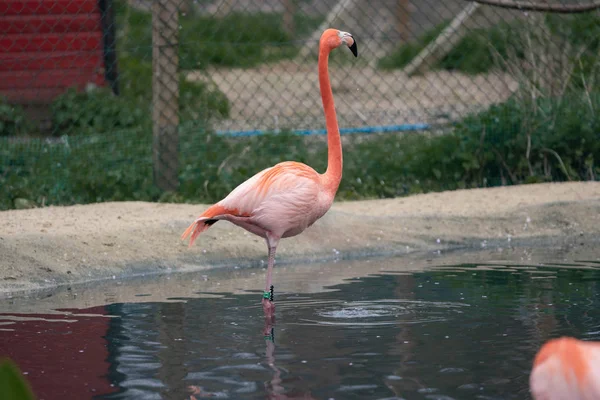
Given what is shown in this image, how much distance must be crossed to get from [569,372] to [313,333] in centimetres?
207

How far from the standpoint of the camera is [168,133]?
6.88 m

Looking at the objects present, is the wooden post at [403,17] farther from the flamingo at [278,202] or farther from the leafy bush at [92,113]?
the flamingo at [278,202]

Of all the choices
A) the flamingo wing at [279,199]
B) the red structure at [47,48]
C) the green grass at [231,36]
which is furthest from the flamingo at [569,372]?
the green grass at [231,36]

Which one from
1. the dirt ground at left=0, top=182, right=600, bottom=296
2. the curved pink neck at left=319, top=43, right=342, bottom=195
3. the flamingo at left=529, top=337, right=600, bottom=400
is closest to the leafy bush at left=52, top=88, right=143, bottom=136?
the dirt ground at left=0, top=182, right=600, bottom=296

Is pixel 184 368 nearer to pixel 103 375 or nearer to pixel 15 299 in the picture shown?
pixel 103 375

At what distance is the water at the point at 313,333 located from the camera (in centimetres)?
329

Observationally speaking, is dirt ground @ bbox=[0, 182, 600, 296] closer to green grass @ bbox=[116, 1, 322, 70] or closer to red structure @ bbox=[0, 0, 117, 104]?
red structure @ bbox=[0, 0, 117, 104]

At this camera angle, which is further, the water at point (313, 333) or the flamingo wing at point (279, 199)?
the flamingo wing at point (279, 199)

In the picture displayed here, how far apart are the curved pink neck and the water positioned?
1.91ft

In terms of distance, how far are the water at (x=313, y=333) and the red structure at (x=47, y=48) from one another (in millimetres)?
4331

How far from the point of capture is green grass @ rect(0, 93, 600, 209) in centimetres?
697

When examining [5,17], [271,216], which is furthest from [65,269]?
[5,17]

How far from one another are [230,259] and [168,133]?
4.87 ft

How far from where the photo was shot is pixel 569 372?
2029mm
